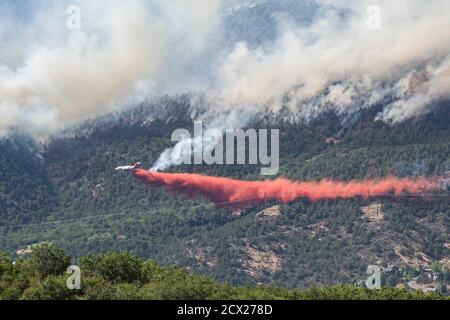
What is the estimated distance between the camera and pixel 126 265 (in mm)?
196250

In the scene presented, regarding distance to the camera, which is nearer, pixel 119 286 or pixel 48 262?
pixel 119 286

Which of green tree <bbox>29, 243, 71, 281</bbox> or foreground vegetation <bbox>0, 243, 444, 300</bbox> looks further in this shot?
green tree <bbox>29, 243, 71, 281</bbox>

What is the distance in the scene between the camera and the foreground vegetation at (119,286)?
171625 mm

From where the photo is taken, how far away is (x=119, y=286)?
607ft

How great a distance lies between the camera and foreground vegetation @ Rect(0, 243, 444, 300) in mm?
171625

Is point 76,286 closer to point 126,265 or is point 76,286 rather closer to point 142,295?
point 142,295

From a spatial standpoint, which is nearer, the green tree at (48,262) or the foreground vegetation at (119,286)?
the foreground vegetation at (119,286)

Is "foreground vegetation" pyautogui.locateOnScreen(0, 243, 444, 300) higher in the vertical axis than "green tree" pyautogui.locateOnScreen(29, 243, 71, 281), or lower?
lower

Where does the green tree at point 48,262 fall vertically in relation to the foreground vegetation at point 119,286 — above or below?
above

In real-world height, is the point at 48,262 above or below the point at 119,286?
above
